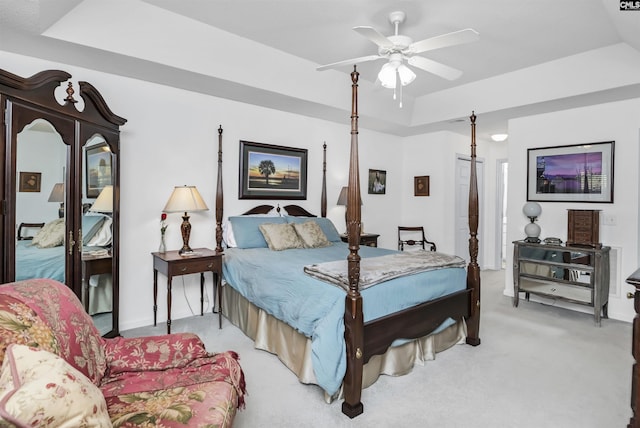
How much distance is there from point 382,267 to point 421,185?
3.67 meters

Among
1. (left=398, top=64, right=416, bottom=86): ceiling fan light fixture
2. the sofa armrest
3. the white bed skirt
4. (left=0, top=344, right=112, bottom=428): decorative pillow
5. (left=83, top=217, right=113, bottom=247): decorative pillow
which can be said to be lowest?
the white bed skirt

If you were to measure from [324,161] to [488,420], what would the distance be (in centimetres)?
358

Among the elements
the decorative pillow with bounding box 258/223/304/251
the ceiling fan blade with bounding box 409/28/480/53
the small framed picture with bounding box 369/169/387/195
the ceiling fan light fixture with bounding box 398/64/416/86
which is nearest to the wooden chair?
the small framed picture with bounding box 369/169/387/195

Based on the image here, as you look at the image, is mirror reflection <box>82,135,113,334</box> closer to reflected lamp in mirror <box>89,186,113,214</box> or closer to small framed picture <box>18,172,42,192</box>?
reflected lamp in mirror <box>89,186,113,214</box>

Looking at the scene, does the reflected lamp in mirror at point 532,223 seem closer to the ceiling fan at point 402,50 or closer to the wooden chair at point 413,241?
the wooden chair at point 413,241

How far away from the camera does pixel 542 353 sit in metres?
3.02

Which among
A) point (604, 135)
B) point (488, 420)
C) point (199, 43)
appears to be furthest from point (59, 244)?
point (604, 135)

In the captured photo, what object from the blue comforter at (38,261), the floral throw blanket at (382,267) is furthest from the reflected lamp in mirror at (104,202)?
the floral throw blanket at (382,267)

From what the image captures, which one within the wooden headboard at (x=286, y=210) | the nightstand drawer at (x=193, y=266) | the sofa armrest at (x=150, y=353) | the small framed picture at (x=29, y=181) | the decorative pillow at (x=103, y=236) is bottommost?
the sofa armrest at (x=150, y=353)

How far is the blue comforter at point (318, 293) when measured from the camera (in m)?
2.18

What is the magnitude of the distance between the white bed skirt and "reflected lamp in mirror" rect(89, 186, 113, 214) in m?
1.45

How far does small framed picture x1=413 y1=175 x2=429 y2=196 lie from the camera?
5.91 metres

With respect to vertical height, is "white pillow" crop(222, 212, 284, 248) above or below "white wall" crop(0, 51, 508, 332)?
below

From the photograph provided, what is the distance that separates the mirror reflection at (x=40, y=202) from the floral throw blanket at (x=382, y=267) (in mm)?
1735
